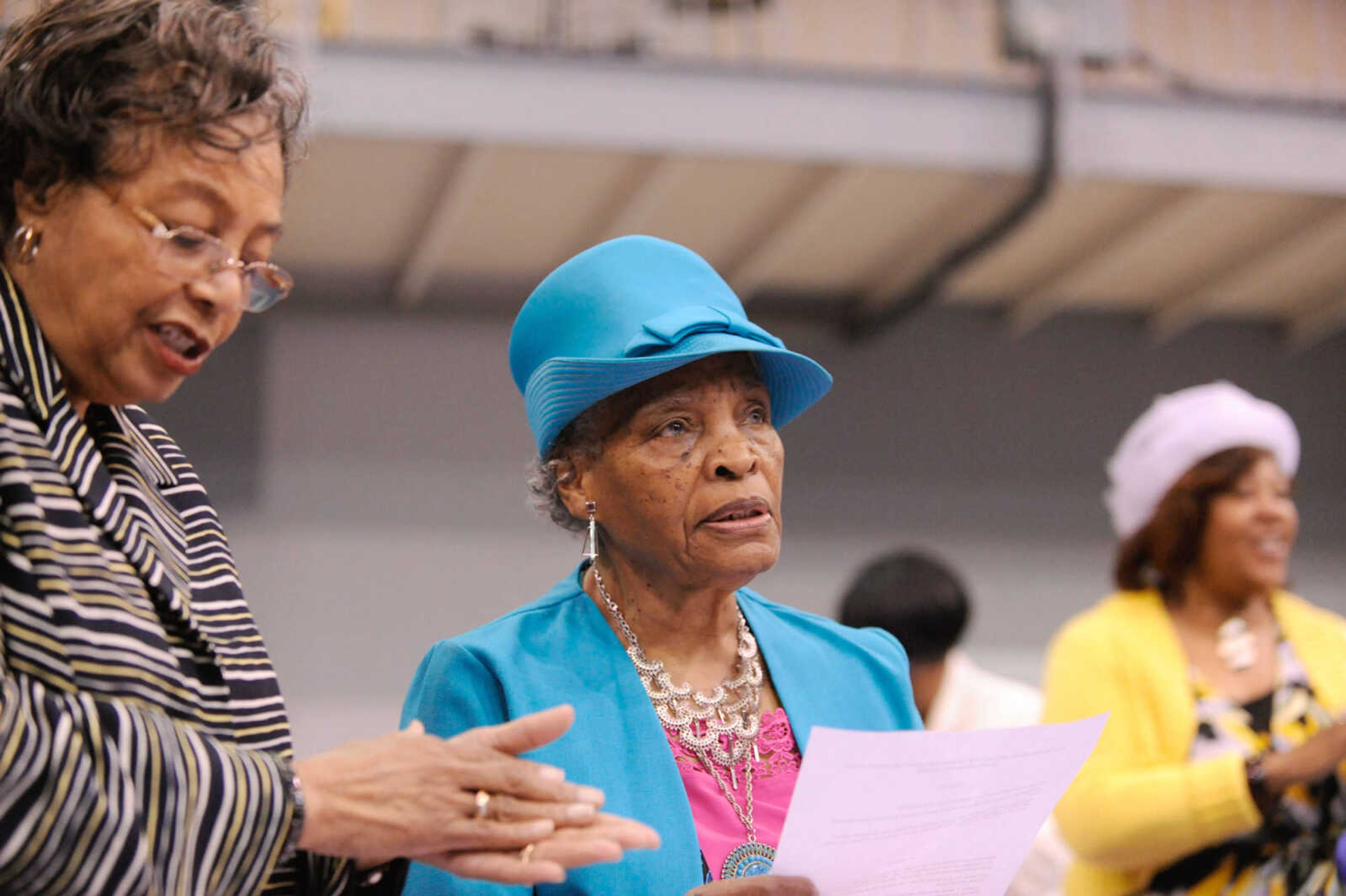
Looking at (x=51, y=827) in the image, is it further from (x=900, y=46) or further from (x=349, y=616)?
(x=900, y=46)

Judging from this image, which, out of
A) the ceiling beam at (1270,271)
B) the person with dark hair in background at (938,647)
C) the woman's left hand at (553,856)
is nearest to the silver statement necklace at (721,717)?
the woman's left hand at (553,856)

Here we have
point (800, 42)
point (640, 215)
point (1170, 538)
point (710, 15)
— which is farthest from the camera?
point (800, 42)

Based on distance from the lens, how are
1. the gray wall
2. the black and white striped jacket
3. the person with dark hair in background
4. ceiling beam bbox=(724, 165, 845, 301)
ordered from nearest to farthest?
1. the black and white striped jacket
2. the person with dark hair in background
3. ceiling beam bbox=(724, 165, 845, 301)
4. the gray wall

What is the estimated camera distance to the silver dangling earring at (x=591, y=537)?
2.06m

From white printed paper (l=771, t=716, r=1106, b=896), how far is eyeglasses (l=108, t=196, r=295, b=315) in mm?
741

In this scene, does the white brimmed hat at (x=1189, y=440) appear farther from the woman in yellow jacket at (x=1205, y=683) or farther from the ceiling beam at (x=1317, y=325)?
the ceiling beam at (x=1317, y=325)

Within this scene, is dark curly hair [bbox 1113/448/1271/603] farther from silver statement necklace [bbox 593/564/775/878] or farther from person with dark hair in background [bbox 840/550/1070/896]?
silver statement necklace [bbox 593/564/775/878]

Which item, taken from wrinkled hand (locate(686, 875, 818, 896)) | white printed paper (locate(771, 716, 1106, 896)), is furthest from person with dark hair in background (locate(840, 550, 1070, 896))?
wrinkled hand (locate(686, 875, 818, 896))

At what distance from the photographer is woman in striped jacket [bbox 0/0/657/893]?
4.20 feet

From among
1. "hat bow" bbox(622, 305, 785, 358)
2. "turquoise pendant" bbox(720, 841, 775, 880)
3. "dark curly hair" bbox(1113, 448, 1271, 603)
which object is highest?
"dark curly hair" bbox(1113, 448, 1271, 603)

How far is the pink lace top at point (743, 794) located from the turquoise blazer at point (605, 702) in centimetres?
3

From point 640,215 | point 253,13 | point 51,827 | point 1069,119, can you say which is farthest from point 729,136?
point 51,827

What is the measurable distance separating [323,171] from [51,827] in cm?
510

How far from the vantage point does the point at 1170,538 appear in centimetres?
316
